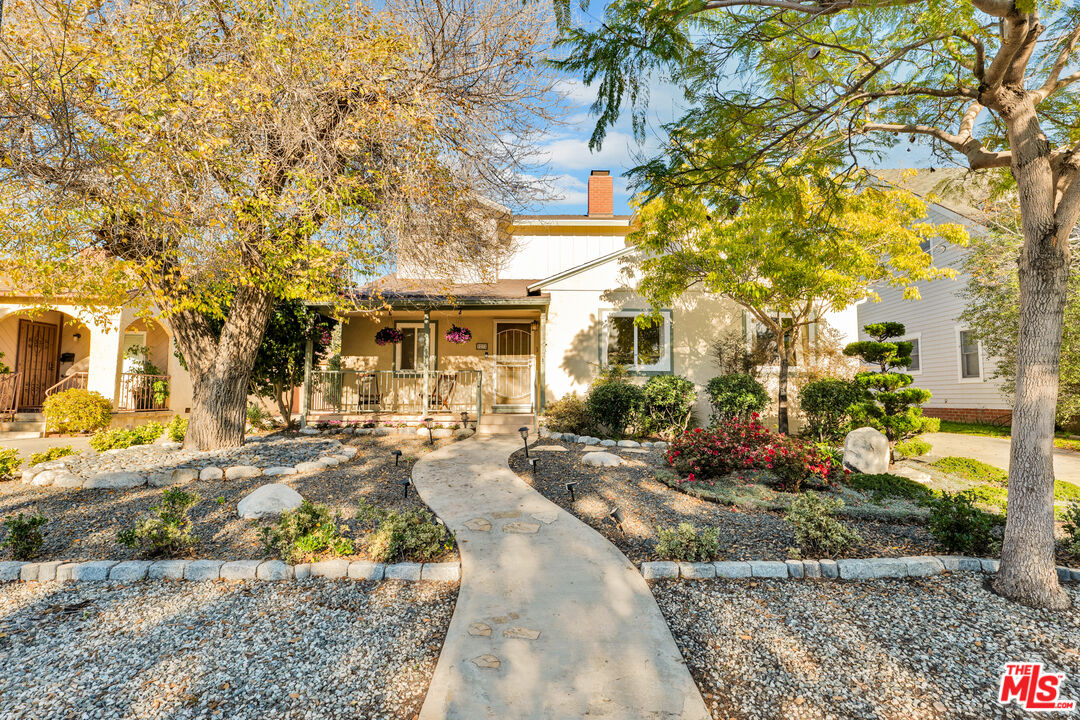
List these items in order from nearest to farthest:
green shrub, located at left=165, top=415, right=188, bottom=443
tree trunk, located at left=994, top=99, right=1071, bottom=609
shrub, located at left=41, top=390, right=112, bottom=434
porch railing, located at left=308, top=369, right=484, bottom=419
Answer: tree trunk, located at left=994, top=99, right=1071, bottom=609 < green shrub, located at left=165, top=415, right=188, bottom=443 < shrub, located at left=41, top=390, right=112, bottom=434 < porch railing, located at left=308, top=369, right=484, bottom=419

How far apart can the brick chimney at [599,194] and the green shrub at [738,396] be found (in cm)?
805

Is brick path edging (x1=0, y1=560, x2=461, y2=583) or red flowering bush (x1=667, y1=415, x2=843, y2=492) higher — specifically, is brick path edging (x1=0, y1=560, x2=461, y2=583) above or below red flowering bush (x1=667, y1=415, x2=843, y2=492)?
below

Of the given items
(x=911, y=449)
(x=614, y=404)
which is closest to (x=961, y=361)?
(x=911, y=449)

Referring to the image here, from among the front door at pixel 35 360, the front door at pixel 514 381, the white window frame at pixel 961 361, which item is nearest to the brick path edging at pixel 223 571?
the front door at pixel 514 381

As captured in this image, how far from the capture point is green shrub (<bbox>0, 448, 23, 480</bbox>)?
20.4 ft

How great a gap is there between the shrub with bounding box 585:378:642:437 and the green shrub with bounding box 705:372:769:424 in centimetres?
187

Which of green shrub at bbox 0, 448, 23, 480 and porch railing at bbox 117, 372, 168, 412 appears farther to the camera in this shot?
porch railing at bbox 117, 372, 168, 412

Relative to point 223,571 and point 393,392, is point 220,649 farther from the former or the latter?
point 393,392

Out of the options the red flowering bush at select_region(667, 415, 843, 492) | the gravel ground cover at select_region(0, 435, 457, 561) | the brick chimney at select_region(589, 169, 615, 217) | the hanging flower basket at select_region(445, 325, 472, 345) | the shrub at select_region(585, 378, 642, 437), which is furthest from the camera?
the brick chimney at select_region(589, 169, 615, 217)

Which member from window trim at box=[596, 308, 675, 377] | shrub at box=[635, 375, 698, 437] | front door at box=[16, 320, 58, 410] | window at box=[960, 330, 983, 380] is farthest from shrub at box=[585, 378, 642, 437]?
front door at box=[16, 320, 58, 410]

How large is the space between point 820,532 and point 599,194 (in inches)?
561

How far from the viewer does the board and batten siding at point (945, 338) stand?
1400 cm

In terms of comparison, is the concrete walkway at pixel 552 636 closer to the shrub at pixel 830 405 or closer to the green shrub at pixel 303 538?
the green shrub at pixel 303 538

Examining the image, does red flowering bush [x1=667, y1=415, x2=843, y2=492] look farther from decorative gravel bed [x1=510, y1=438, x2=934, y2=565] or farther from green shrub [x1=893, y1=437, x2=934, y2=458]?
green shrub [x1=893, y1=437, x2=934, y2=458]
